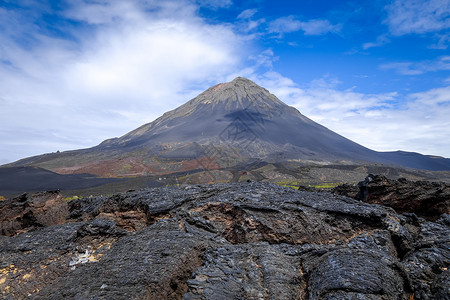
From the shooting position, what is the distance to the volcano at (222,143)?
6400cm

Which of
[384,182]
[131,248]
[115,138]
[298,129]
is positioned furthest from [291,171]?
[115,138]

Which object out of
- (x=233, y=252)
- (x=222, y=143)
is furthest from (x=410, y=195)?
(x=222, y=143)

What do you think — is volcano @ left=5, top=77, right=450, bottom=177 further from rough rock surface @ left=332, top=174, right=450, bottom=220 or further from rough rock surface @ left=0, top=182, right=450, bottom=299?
rough rock surface @ left=0, top=182, right=450, bottom=299

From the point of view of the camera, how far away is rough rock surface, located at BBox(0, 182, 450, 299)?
16.7 ft

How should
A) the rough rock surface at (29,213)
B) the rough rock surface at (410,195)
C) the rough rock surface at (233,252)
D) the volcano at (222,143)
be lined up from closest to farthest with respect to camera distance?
the rough rock surface at (233,252) → the rough rock surface at (29,213) → the rough rock surface at (410,195) → the volcano at (222,143)

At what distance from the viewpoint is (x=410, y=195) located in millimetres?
11039

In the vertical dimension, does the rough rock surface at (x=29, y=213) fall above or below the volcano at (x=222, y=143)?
below

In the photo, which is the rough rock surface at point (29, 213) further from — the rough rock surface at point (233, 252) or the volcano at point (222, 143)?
the volcano at point (222, 143)

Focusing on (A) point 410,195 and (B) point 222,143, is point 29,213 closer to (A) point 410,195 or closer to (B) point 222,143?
(A) point 410,195

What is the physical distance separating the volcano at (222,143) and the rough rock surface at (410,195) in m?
48.6

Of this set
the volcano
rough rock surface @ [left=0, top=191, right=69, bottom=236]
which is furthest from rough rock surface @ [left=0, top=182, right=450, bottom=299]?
the volcano

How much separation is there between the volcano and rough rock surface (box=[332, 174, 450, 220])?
48584 millimetres

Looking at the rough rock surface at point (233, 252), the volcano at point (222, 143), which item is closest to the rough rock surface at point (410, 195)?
the rough rock surface at point (233, 252)

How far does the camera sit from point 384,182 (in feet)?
40.0
